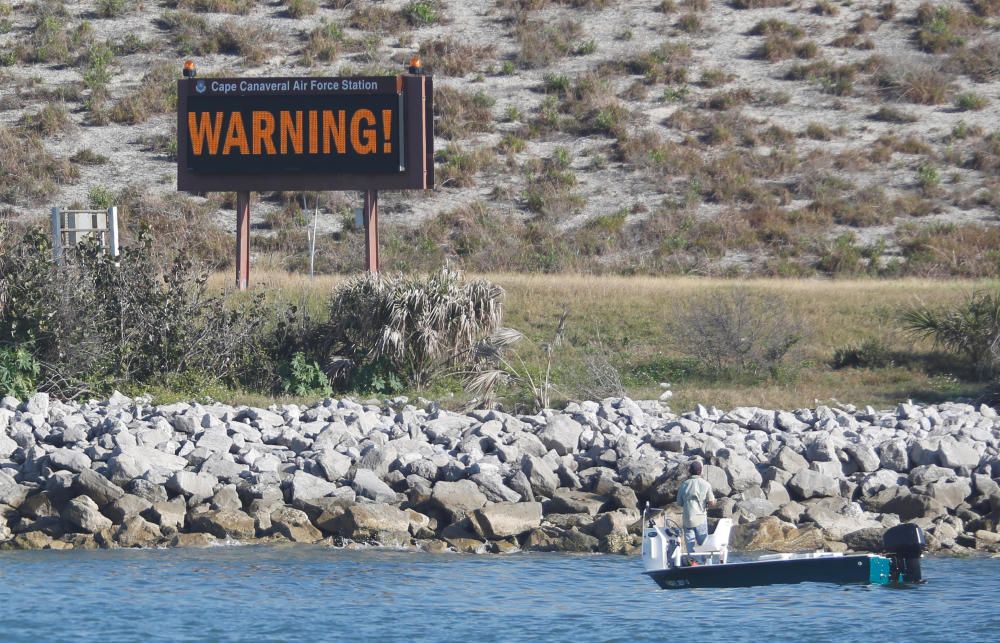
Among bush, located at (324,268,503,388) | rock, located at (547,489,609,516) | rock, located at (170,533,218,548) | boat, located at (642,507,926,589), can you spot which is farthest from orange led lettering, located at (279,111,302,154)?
boat, located at (642,507,926,589)

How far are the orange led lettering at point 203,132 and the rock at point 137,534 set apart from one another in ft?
43.1

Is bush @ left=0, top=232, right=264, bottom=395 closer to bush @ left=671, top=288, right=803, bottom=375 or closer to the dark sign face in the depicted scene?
the dark sign face

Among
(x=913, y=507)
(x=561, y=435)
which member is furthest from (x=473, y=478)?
(x=913, y=507)

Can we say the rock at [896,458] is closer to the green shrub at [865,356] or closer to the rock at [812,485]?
the rock at [812,485]

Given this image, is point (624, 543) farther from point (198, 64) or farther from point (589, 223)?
point (198, 64)

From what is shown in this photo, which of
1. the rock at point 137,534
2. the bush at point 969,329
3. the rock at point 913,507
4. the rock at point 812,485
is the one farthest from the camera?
the bush at point 969,329

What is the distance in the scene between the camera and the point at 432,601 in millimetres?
15039

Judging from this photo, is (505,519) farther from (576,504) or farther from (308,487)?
(308,487)

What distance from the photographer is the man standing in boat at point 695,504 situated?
605 inches

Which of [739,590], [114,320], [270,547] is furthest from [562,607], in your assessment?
[114,320]

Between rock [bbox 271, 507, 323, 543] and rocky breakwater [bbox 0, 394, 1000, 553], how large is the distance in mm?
21

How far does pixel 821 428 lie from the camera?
20922 mm

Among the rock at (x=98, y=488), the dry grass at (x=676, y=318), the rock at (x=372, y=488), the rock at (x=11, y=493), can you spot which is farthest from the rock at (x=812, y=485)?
the rock at (x=11, y=493)

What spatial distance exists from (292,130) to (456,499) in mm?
12981
